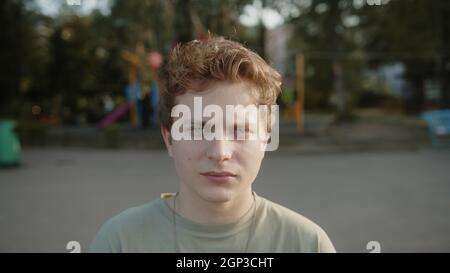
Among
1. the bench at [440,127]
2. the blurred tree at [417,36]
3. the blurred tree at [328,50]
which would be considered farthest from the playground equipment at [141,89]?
the bench at [440,127]

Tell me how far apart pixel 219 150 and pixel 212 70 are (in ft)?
0.52

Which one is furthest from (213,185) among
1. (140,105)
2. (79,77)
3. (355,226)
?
(79,77)

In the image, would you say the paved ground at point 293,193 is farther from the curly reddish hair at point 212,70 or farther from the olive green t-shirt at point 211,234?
the curly reddish hair at point 212,70

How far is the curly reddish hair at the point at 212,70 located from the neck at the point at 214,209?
174 millimetres

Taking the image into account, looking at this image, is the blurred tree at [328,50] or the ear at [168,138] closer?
the ear at [168,138]

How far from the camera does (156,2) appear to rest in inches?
A: 453

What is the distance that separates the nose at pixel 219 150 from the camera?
0.96 metres

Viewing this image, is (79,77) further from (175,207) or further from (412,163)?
(175,207)

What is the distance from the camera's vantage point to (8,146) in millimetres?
7762

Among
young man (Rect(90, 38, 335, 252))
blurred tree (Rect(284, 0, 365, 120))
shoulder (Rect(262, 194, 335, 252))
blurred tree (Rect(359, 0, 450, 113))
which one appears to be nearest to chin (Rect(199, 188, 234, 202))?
young man (Rect(90, 38, 335, 252))

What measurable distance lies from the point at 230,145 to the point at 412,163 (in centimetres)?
700

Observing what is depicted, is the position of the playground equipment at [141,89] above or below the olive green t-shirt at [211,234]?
above

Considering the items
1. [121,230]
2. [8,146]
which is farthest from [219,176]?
[8,146]
